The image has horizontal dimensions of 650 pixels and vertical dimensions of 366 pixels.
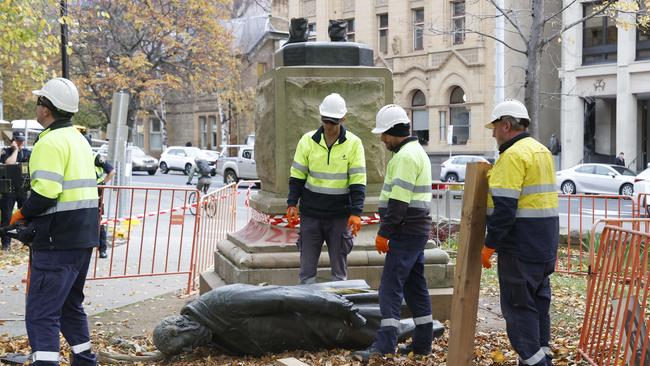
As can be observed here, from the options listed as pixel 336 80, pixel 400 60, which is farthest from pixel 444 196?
pixel 400 60

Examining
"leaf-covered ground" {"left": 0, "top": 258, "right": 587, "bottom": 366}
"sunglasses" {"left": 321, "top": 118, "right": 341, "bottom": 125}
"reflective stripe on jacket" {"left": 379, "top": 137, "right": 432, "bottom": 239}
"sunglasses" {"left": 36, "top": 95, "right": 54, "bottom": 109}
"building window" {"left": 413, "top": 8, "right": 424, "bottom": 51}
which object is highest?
"building window" {"left": 413, "top": 8, "right": 424, "bottom": 51}

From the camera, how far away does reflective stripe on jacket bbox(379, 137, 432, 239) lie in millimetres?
5855

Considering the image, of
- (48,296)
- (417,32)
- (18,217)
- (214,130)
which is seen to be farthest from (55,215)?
(214,130)

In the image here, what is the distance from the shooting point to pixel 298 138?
7.67 m

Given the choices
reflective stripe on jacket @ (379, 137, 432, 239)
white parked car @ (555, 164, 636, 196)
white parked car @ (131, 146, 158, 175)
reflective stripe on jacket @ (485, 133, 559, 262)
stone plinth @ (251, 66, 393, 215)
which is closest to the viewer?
reflective stripe on jacket @ (485, 133, 559, 262)

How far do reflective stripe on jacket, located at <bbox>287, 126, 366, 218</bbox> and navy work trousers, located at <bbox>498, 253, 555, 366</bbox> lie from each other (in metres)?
1.84

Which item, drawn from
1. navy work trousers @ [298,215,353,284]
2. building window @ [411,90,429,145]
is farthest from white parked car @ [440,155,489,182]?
navy work trousers @ [298,215,353,284]

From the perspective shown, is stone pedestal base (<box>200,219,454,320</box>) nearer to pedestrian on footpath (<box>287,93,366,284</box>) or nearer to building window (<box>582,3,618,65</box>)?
pedestrian on footpath (<box>287,93,366,284</box>)

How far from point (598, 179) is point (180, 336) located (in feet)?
83.7

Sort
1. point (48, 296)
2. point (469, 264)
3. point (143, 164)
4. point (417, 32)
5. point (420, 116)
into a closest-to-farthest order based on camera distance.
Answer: point (48, 296)
point (469, 264)
point (417, 32)
point (420, 116)
point (143, 164)

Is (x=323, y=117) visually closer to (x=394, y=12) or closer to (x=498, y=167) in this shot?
(x=498, y=167)

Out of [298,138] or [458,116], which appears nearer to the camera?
[298,138]

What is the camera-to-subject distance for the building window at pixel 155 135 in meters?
62.7

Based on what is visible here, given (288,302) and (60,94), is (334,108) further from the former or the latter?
(60,94)
